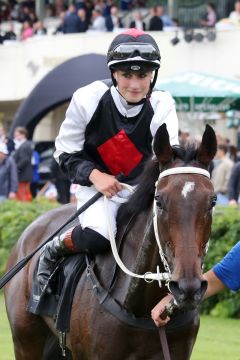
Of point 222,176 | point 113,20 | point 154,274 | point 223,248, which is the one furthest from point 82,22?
point 154,274

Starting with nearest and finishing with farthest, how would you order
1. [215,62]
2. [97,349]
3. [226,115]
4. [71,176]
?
1. [97,349]
2. [71,176]
3. [226,115]
4. [215,62]

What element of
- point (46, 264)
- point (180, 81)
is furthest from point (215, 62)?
point (46, 264)

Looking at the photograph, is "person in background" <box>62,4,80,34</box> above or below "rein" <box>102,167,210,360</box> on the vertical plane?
below

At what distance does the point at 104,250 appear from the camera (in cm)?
556

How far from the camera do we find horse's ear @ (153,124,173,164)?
479 cm

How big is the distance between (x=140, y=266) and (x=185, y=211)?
66cm

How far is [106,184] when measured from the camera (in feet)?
17.8

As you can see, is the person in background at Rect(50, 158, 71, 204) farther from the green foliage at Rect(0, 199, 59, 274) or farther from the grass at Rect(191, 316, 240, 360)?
the grass at Rect(191, 316, 240, 360)

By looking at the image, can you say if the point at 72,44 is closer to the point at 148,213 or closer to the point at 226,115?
the point at 226,115

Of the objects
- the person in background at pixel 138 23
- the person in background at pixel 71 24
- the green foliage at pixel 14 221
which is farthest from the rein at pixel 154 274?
the person in background at pixel 71 24

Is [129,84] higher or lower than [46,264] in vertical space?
higher

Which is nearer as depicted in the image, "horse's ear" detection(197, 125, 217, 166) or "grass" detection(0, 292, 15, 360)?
"horse's ear" detection(197, 125, 217, 166)

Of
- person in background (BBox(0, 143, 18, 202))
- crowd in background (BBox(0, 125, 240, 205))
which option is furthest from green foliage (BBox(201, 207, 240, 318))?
person in background (BBox(0, 143, 18, 202))

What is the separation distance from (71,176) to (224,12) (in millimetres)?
22324
